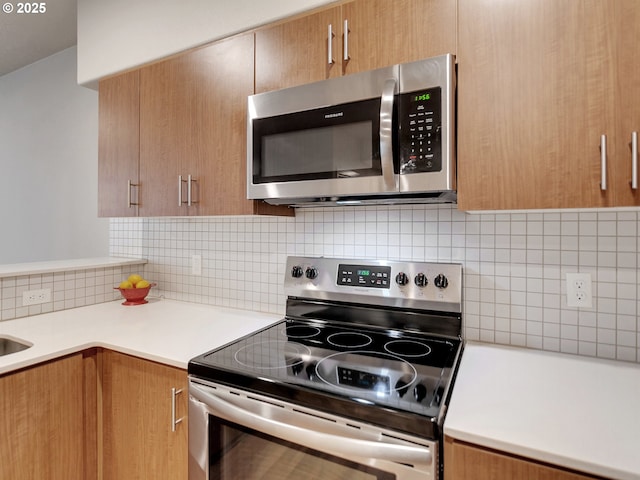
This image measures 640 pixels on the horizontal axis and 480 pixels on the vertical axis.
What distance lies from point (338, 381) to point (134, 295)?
56.6 inches

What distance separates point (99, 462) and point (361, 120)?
63.9 inches

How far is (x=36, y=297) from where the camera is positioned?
172 centimetres

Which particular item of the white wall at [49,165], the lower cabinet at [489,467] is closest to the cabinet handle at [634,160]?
the lower cabinet at [489,467]

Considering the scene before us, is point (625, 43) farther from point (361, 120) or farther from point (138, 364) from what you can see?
point (138, 364)

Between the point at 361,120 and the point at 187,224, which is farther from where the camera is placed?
the point at 187,224

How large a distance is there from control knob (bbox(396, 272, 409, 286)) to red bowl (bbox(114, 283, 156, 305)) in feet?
4.60

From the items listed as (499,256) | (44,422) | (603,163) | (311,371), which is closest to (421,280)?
(499,256)

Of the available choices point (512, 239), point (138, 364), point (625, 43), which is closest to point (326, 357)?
point (138, 364)

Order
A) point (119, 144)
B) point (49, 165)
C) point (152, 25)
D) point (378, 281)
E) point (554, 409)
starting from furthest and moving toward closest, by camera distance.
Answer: point (49, 165) < point (119, 144) < point (152, 25) < point (378, 281) < point (554, 409)

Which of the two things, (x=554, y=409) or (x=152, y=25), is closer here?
(x=554, y=409)

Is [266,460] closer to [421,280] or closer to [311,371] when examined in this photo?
[311,371]

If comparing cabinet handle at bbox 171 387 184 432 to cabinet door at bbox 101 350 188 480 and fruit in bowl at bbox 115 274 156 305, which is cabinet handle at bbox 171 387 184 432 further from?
fruit in bowl at bbox 115 274 156 305

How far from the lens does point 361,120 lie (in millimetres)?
1179

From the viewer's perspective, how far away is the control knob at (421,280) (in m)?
1.36
